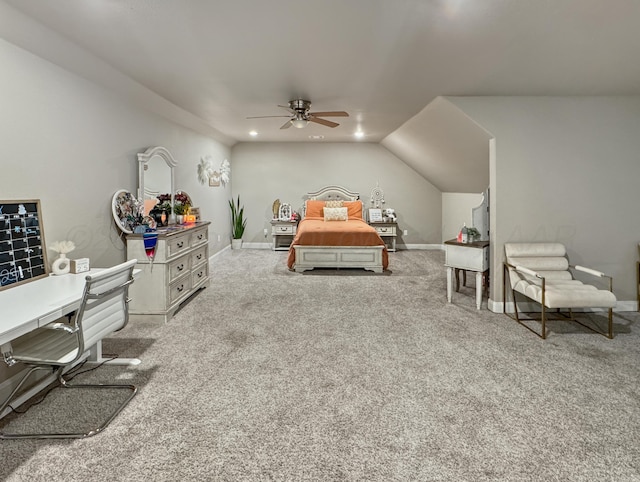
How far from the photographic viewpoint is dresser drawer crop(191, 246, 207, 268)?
4.48 metres

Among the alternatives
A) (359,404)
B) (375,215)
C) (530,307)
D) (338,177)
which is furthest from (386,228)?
(359,404)

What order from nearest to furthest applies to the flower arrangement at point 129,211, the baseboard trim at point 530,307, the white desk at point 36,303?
the white desk at point 36,303 < the flower arrangement at point 129,211 < the baseboard trim at point 530,307

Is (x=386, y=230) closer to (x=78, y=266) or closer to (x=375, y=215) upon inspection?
(x=375, y=215)

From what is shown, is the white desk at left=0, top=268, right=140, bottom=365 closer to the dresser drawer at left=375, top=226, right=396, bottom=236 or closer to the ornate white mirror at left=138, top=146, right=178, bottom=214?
the ornate white mirror at left=138, top=146, right=178, bottom=214

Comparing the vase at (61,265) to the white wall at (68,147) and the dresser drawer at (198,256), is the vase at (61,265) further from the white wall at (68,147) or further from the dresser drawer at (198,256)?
the dresser drawer at (198,256)

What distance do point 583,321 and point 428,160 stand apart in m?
3.82

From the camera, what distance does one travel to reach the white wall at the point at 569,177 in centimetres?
383

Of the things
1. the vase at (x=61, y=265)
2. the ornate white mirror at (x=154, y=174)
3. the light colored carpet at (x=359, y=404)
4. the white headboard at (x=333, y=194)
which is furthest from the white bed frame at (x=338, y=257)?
the vase at (x=61, y=265)

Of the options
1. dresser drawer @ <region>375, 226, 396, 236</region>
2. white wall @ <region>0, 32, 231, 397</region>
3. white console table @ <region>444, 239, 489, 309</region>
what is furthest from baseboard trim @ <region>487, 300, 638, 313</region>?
white wall @ <region>0, 32, 231, 397</region>

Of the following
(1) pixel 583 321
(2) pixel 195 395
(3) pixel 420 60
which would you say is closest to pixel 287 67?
(3) pixel 420 60

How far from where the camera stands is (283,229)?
8016 mm

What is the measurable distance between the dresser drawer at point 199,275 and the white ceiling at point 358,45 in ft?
6.99

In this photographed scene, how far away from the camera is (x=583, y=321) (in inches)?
146

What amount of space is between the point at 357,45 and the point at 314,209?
5.20 m
